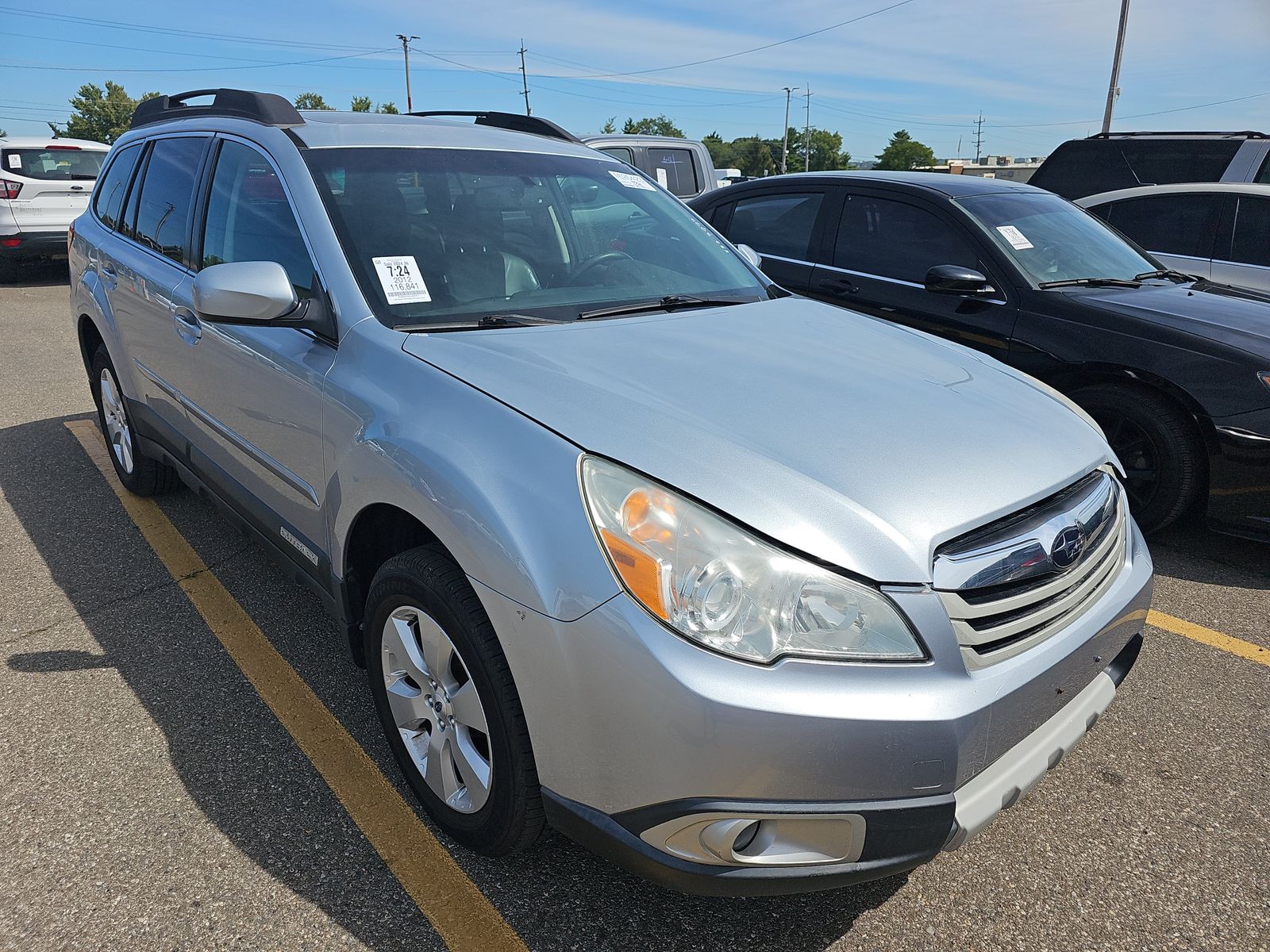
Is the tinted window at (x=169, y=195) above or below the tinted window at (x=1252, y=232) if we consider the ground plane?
above

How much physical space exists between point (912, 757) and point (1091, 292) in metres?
3.68

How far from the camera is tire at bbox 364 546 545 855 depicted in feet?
6.29

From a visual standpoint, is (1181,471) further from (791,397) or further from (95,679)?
(95,679)

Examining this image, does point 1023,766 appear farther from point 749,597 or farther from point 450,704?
point 450,704

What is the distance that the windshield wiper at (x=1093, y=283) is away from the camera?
4.63 m

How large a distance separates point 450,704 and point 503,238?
4.75ft

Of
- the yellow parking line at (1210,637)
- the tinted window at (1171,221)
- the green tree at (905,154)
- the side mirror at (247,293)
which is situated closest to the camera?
the side mirror at (247,293)

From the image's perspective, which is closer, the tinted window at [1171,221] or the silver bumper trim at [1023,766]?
the silver bumper trim at [1023,766]

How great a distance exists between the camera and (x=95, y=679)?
2.98m

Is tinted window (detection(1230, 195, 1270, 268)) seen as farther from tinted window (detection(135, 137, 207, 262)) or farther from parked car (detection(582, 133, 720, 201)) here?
tinted window (detection(135, 137, 207, 262))

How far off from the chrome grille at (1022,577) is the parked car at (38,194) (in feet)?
43.4

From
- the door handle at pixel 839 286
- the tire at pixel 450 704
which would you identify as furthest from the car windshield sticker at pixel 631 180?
the door handle at pixel 839 286

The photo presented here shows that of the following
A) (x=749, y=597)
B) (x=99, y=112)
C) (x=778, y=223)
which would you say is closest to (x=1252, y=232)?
(x=778, y=223)

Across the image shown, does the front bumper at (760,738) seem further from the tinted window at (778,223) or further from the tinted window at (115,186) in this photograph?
the tinted window at (778,223)
